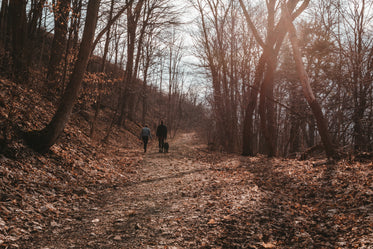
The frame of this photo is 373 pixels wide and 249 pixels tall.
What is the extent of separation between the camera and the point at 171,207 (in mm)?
5176

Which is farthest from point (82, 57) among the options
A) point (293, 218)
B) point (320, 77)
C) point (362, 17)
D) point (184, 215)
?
point (362, 17)

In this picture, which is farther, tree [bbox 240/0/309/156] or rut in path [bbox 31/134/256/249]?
tree [bbox 240/0/309/156]

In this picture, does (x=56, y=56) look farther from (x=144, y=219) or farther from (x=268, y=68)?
(x=144, y=219)

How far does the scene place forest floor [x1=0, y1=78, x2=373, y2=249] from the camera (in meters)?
3.64

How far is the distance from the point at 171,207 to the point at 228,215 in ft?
4.25

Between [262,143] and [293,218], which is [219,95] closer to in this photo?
[262,143]

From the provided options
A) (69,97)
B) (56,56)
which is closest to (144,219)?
(69,97)

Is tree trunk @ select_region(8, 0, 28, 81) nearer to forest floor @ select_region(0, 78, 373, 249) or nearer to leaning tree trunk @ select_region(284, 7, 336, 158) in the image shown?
forest floor @ select_region(0, 78, 373, 249)

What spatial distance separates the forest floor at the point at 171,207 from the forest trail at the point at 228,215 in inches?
0.7

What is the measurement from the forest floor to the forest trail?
0.02m

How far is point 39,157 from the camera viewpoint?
602 centimetres

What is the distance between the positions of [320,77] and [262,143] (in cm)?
935

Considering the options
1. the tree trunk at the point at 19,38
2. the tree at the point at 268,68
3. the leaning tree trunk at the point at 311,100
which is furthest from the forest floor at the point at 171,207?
the tree at the point at 268,68

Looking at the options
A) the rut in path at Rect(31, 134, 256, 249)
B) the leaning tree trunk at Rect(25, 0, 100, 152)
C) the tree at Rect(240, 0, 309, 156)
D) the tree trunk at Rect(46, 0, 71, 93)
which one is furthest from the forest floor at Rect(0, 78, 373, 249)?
the tree at Rect(240, 0, 309, 156)
